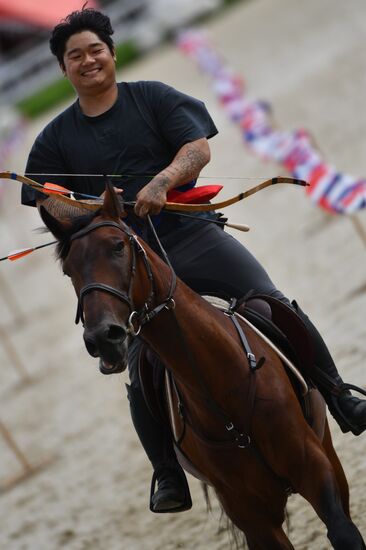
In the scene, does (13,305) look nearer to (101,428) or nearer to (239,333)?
(101,428)

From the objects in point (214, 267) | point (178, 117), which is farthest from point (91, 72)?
point (214, 267)

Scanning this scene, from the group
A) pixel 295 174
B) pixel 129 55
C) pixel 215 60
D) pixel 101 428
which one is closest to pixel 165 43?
pixel 129 55

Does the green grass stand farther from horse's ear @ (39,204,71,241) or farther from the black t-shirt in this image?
horse's ear @ (39,204,71,241)

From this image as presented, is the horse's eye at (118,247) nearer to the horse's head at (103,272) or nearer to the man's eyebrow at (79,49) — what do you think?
the horse's head at (103,272)

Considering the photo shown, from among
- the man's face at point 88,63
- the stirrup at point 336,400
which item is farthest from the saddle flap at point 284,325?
the man's face at point 88,63

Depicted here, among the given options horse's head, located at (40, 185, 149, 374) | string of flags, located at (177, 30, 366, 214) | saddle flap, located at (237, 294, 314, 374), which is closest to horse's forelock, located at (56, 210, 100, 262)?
horse's head, located at (40, 185, 149, 374)

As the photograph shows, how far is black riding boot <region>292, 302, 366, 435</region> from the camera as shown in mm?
5738

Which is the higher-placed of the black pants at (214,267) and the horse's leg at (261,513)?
the black pants at (214,267)

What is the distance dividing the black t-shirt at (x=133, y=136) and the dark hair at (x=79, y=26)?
290 mm

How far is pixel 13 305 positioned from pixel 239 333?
16.3 m

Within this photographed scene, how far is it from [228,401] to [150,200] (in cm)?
100

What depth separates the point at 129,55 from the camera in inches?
1842

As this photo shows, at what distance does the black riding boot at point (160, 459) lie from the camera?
223 inches

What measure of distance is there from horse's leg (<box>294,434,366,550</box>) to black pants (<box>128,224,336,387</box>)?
0.76 metres
